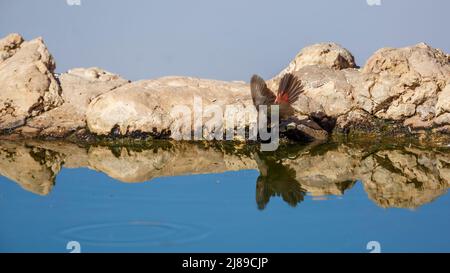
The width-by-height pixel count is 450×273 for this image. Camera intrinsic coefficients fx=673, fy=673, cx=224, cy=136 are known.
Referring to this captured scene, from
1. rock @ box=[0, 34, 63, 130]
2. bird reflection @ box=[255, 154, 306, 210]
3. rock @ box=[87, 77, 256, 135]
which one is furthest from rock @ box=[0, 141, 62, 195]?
bird reflection @ box=[255, 154, 306, 210]

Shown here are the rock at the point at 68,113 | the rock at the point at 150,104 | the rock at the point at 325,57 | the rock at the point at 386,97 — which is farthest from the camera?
the rock at the point at 325,57

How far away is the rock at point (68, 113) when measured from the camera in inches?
630

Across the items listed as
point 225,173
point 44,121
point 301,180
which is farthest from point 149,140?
point 301,180

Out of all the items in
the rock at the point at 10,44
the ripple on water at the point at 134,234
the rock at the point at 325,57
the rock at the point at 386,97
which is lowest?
the ripple on water at the point at 134,234

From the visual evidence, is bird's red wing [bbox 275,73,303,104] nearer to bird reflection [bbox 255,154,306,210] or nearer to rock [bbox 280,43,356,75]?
bird reflection [bbox 255,154,306,210]

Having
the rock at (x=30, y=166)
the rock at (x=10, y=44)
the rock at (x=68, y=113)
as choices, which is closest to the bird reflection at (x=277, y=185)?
the rock at (x=30, y=166)

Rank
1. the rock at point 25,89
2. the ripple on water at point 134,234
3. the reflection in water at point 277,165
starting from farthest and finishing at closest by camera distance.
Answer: the rock at point 25,89, the reflection in water at point 277,165, the ripple on water at point 134,234

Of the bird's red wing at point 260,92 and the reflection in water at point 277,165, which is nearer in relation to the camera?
the reflection in water at point 277,165

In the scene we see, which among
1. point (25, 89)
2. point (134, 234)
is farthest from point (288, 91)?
point (134, 234)

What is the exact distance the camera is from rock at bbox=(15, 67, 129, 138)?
16.0m

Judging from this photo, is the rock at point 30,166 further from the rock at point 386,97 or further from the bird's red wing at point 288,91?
the rock at point 386,97

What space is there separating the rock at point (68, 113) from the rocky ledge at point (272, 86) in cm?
2

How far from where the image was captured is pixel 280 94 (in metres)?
14.4

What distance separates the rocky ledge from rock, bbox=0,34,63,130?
0.08 feet
